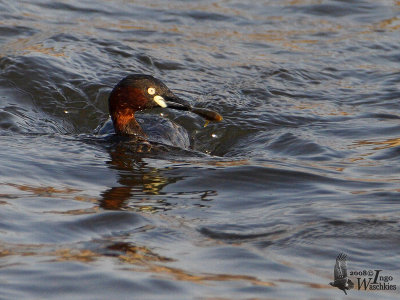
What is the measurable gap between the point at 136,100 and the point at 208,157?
3.41ft

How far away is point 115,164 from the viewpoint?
7.75 metres

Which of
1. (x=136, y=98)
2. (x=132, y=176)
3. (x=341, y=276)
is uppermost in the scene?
(x=136, y=98)

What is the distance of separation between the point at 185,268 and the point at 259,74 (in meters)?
6.51

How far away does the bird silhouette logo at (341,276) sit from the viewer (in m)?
4.87

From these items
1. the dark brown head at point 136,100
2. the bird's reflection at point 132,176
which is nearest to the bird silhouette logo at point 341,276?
the bird's reflection at point 132,176

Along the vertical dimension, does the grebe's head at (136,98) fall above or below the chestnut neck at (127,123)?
above

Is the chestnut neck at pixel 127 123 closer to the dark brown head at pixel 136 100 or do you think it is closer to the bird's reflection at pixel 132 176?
the dark brown head at pixel 136 100

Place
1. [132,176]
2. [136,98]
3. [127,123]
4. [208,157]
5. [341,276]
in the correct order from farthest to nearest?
[127,123], [136,98], [208,157], [132,176], [341,276]

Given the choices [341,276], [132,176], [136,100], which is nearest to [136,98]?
[136,100]

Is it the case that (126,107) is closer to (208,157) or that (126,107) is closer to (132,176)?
(208,157)

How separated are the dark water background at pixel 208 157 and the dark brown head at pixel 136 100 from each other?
0.33m

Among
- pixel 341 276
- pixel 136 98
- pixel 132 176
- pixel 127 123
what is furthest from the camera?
pixel 127 123

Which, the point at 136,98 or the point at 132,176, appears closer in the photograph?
the point at 132,176

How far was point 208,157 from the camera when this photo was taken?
8125 millimetres
